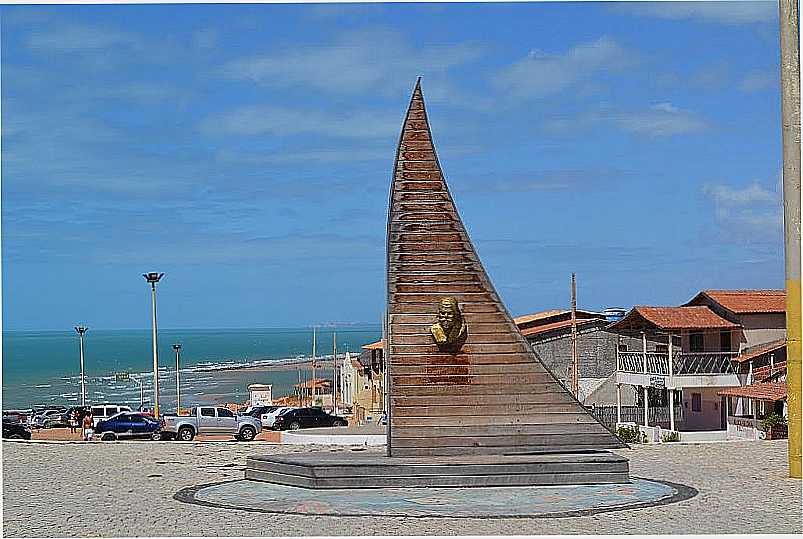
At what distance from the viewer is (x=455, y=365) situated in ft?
40.8

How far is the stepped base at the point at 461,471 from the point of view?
11797mm

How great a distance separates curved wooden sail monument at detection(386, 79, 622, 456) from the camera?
40.0ft

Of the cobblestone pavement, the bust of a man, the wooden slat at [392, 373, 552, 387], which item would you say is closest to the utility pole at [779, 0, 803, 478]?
the cobblestone pavement

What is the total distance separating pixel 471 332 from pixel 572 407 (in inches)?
54.2

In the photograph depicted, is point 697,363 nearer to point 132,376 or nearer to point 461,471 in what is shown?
point 461,471

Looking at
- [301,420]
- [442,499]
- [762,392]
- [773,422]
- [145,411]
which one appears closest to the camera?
[442,499]

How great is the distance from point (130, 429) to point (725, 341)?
15.7 meters

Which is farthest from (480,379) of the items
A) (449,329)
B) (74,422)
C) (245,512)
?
(74,422)

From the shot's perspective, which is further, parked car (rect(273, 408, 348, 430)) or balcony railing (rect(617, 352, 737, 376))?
parked car (rect(273, 408, 348, 430))

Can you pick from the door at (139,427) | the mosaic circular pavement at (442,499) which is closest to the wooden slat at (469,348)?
the mosaic circular pavement at (442,499)

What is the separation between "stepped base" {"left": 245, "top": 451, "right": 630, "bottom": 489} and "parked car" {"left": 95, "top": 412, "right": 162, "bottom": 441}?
1510 centimetres

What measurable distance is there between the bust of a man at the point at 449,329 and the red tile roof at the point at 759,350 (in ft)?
59.2

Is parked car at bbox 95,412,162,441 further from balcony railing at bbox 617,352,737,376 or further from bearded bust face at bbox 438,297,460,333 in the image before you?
bearded bust face at bbox 438,297,460,333

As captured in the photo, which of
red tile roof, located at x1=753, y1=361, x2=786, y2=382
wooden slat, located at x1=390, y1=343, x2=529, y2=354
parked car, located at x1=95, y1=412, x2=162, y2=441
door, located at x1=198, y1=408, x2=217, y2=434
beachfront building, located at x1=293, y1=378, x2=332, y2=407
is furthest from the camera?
beachfront building, located at x1=293, y1=378, x2=332, y2=407
